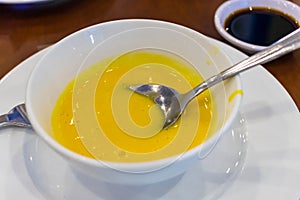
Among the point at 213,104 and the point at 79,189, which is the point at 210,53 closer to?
the point at 213,104

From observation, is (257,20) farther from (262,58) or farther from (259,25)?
(262,58)

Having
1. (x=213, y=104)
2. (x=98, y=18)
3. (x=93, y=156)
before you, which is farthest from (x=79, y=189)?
(x=98, y=18)

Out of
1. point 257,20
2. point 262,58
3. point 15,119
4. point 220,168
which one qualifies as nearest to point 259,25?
point 257,20

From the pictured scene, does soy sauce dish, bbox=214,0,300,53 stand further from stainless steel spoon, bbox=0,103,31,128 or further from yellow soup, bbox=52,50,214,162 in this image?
stainless steel spoon, bbox=0,103,31,128

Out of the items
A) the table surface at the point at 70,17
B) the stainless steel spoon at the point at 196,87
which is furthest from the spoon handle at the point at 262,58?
the table surface at the point at 70,17

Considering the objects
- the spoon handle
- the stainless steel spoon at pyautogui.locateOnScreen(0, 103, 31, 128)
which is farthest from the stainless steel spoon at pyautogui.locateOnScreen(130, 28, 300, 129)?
the stainless steel spoon at pyautogui.locateOnScreen(0, 103, 31, 128)

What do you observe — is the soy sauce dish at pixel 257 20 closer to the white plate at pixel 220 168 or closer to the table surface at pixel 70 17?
the table surface at pixel 70 17

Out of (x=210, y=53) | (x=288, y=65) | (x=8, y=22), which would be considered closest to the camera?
(x=210, y=53)
